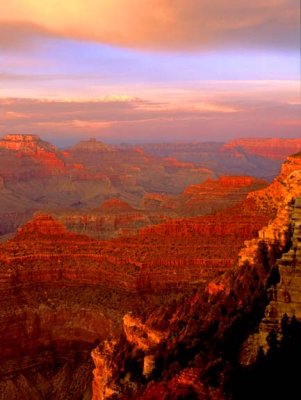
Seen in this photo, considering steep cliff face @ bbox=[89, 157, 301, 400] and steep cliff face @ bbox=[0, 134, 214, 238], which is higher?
steep cliff face @ bbox=[89, 157, 301, 400]

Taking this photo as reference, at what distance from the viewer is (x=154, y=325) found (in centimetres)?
1897

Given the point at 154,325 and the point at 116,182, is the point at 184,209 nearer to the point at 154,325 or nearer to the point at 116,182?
the point at 154,325

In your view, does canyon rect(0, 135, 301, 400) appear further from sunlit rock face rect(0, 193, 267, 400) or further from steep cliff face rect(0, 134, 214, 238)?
steep cliff face rect(0, 134, 214, 238)

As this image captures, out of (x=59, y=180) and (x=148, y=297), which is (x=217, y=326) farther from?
(x=59, y=180)

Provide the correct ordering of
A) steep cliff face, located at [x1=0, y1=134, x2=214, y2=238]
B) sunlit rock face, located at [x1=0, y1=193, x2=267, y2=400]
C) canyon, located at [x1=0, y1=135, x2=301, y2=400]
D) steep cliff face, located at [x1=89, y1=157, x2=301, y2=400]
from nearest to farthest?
steep cliff face, located at [x1=89, y1=157, x2=301, y2=400] < canyon, located at [x1=0, y1=135, x2=301, y2=400] < sunlit rock face, located at [x1=0, y1=193, x2=267, y2=400] < steep cliff face, located at [x1=0, y1=134, x2=214, y2=238]

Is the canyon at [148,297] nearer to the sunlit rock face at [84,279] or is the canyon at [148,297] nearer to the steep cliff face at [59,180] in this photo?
the sunlit rock face at [84,279]

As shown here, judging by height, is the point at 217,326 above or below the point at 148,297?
above

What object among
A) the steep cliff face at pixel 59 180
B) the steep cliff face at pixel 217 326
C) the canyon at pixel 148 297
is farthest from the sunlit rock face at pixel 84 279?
the steep cliff face at pixel 59 180

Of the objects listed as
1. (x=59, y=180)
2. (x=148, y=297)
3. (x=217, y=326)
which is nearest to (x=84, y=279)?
(x=148, y=297)

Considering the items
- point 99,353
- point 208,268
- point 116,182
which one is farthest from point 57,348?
point 116,182

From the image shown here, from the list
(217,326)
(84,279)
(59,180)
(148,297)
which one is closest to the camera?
(217,326)

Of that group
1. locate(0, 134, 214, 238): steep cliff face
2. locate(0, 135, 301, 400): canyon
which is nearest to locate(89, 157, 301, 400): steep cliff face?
locate(0, 135, 301, 400): canyon

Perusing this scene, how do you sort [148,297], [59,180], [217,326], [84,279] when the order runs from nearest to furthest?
[217,326]
[148,297]
[84,279]
[59,180]

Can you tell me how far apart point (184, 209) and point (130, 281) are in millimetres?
39543
